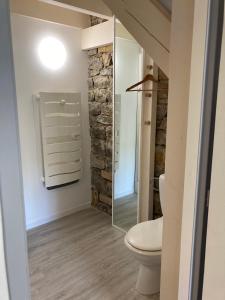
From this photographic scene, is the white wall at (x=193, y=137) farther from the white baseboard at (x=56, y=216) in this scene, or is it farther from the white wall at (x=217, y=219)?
the white baseboard at (x=56, y=216)

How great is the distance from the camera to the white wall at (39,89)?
8.50ft

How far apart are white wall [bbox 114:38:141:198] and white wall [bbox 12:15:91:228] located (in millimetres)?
589

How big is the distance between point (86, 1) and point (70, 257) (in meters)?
2.45

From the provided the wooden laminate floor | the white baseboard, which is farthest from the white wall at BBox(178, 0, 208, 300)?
the white baseboard

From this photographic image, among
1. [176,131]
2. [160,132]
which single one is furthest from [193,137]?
[160,132]

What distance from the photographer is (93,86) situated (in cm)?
311

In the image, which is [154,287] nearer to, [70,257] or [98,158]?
[70,257]

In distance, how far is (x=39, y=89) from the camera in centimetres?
276

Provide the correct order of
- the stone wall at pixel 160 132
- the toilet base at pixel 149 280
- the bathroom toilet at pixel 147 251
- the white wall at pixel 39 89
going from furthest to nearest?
the white wall at pixel 39 89 < the stone wall at pixel 160 132 < the toilet base at pixel 149 280 < the bathroom toilet at pixel 147 251

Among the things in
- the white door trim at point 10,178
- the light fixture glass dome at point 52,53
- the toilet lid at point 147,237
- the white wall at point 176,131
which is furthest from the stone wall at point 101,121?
the white door trim at point 10,178

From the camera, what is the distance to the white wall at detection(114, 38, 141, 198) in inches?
103

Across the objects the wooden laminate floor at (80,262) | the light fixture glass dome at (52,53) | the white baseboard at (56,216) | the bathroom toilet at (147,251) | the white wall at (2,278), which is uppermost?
the light fixture glass dome at (52,53)

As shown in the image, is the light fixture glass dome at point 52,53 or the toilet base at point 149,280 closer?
the toilet base at point 149,280

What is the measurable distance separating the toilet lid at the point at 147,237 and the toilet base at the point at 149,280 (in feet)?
0.81
